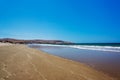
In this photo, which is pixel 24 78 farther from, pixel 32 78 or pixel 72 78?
pixel 72 78

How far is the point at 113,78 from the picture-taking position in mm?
5820

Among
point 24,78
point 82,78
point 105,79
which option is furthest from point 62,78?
point 105,79

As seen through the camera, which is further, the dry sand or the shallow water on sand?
the shallow water on sand

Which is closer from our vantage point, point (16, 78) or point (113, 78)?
point (16, 78)

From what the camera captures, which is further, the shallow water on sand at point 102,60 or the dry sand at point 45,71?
the shallow water on sand at point 102,60

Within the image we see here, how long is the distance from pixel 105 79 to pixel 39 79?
8.27ft

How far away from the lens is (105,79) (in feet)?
18.6

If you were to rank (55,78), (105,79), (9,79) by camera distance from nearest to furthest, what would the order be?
(9,79)
(55,78)
(105,79)

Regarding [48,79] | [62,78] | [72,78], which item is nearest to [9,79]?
[48,79]

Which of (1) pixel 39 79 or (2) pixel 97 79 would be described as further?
(2) pixel 97 79

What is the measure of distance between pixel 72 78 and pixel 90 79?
0.64 metres

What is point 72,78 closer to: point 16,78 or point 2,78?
point 16,78

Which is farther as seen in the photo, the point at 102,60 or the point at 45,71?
the point at 102,60

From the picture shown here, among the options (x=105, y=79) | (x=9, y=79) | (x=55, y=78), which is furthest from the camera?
(x=105, y=79)
